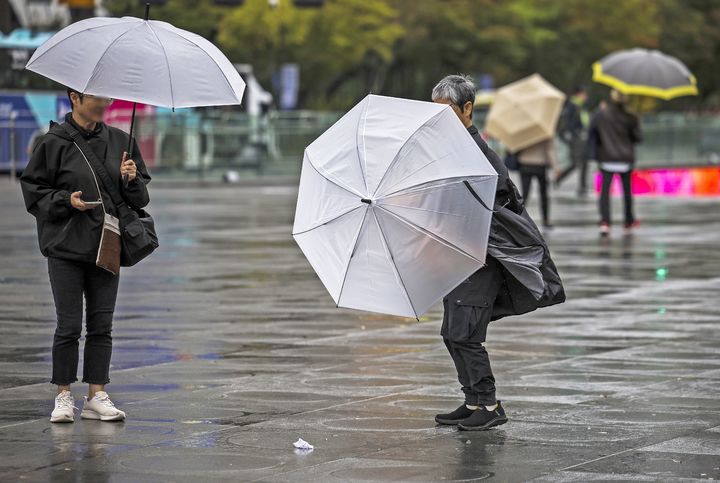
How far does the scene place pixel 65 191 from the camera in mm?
8219

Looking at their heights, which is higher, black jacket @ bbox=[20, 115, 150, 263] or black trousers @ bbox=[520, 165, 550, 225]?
black jacket @ bbox=[20, 115, 150, 263]

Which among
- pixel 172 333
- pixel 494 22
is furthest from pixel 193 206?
pixel 494 22

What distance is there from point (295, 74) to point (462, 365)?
4302cm

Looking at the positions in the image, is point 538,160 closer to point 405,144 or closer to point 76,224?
point 76,224

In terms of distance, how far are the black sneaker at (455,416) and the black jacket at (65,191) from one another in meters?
1.85

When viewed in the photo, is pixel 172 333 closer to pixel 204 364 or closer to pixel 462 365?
pixel 204 364

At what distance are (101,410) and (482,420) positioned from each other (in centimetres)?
188

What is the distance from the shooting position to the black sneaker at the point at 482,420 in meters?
8.09

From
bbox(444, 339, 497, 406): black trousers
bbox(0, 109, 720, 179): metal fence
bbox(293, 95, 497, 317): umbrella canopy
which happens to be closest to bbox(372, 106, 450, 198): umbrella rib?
bbox(293, 95, 497, 317): umbrella canopy

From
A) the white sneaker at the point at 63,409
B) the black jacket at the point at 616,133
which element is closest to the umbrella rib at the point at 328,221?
the white sneaker at the point at 63,409

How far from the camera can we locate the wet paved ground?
7262 mm

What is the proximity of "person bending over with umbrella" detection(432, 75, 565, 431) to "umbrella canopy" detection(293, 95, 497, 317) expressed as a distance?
0.33 meters

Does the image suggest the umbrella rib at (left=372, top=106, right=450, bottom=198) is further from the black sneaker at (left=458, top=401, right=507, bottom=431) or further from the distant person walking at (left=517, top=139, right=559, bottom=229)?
the distant person walking at (left=517, top=139, right=559, bottom=229)

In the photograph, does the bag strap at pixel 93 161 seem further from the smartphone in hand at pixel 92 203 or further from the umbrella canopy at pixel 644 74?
the umbrella canopy at pixel 644 74
